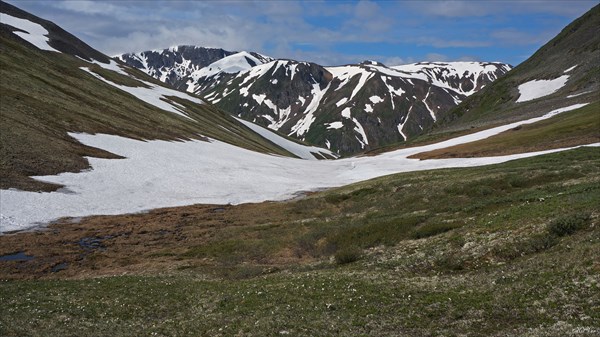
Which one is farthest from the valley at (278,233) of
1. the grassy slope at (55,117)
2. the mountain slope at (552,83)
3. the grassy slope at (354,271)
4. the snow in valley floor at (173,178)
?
the mountain slope at (552,83)

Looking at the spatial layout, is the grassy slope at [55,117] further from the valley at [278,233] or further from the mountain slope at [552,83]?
the mountain slope at [552,83]

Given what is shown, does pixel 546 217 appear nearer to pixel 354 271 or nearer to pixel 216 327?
pixel 354 271

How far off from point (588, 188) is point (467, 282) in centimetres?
1754

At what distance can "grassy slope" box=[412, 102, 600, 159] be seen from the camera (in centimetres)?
7083

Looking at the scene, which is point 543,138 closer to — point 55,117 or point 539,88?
point 55,117

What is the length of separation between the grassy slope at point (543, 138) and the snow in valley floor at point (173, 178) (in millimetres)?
5440

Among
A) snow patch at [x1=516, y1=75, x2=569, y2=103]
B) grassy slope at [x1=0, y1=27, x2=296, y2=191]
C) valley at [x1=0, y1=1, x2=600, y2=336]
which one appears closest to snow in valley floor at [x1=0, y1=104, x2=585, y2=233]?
valley at [x1=0, y1=1, x2=600, y2=336]

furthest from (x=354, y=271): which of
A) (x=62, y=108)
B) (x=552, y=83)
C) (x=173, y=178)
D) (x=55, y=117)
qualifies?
(x=552, y=83)

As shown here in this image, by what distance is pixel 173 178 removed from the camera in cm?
7844

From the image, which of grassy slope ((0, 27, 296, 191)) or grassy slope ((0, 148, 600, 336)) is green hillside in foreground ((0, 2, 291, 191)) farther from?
grassy slope ((0, 148, 600, 336))

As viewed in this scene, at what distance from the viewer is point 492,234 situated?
93.7 feet

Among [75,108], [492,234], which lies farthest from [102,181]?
[492,234]

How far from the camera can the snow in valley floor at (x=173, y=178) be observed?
56.4 meters

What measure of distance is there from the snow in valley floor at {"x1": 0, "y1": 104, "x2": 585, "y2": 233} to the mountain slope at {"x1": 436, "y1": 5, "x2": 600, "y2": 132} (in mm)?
20145
